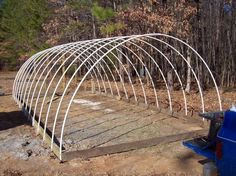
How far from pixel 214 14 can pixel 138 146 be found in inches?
468

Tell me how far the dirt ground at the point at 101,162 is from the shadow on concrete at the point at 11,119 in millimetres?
1680

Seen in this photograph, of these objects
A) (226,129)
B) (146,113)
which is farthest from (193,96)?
(226,129)

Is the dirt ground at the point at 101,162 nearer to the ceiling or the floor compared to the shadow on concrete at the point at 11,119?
nearer to the floor

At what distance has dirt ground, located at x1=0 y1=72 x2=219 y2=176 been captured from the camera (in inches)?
222

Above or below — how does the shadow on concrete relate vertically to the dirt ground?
above

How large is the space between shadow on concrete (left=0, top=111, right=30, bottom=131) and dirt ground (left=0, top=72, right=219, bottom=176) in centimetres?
168

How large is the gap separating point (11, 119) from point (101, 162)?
4805 millimetres

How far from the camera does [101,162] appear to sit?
6113 mm

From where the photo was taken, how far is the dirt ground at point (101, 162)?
5.64 meters

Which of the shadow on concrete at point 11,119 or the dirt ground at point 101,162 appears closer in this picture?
the dirt ground at point 101,162

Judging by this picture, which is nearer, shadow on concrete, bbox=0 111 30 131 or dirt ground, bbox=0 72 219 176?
dirt ground, bbox=0 72 219 176

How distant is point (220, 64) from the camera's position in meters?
17.0

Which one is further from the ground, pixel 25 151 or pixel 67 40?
pixel 67 40

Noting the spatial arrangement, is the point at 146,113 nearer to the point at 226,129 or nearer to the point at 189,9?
the point at 189,9
